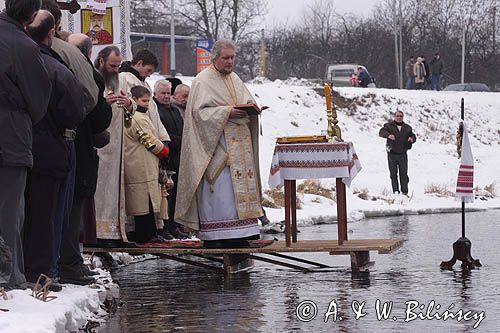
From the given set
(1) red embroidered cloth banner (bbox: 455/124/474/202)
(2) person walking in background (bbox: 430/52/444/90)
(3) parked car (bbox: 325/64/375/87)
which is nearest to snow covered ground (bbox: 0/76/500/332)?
(2) person walking in background (bbox: 430/52/444/90)

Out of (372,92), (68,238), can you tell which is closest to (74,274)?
(68,238)

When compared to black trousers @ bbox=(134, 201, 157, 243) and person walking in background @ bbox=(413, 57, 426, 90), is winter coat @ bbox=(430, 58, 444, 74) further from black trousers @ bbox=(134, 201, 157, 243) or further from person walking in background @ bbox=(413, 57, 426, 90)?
black trousers @ bbox=(134, 201, 157, 243)

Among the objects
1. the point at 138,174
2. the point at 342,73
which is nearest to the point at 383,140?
the point at 342,73

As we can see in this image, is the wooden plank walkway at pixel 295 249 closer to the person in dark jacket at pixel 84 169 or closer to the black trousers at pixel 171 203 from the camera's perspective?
the person in dark jacket at pixel 84 169

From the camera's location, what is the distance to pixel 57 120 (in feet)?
26.5

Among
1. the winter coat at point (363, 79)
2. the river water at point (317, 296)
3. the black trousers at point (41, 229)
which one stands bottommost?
the river water at point (317, 296)

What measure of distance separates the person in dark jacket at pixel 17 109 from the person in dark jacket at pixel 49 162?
15.9 inches

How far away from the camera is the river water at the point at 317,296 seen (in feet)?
25.3

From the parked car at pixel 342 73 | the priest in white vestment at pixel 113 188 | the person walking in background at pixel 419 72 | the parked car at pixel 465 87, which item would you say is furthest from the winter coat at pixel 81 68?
the parked car at pixel 465 87

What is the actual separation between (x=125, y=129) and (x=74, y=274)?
3.21 meters

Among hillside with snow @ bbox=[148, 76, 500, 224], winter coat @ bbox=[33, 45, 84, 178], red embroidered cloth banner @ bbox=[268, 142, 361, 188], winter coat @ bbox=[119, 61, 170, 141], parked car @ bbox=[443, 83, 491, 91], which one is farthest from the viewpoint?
parked car @ bbox=[443, 83, 491, 91]

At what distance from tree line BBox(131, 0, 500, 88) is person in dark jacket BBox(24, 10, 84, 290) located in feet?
169

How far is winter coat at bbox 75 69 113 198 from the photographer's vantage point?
8.91 meters

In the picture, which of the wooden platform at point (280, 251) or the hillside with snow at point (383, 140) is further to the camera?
the hillside with snow at point (383, 140)
